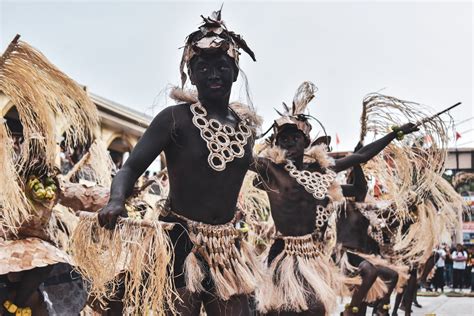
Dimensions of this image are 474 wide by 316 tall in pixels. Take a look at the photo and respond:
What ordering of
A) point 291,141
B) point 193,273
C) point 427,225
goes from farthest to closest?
point 427,225 → point 291,141 → point 193,273

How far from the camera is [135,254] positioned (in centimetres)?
298

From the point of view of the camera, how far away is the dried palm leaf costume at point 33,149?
4559 mm

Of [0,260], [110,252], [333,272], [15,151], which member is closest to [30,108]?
[15,151]

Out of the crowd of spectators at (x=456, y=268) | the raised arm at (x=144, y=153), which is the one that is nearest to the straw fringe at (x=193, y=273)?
the raised arm at (x=144, y=153)

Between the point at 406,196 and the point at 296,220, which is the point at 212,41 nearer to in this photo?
the point at 296,220

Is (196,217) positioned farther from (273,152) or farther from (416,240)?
(416,240)

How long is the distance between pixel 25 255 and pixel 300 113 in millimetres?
2140

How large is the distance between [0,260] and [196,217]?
1.92 metres

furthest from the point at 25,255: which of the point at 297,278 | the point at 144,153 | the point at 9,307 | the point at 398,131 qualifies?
the point at 398,131

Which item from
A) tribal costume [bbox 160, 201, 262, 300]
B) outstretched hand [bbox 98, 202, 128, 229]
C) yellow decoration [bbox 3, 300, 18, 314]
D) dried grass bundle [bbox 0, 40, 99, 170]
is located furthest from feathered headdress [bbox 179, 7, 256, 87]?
yellow decoration [bbox 3, 300, 18, 314]

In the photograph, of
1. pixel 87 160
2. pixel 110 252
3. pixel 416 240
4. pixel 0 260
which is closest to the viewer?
pixel 110 252

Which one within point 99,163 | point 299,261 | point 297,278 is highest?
point 99,163

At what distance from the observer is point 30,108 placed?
4.77m

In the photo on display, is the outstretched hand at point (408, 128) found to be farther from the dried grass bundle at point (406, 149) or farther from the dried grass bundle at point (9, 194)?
the dried grass bundle at point (9, 194)
